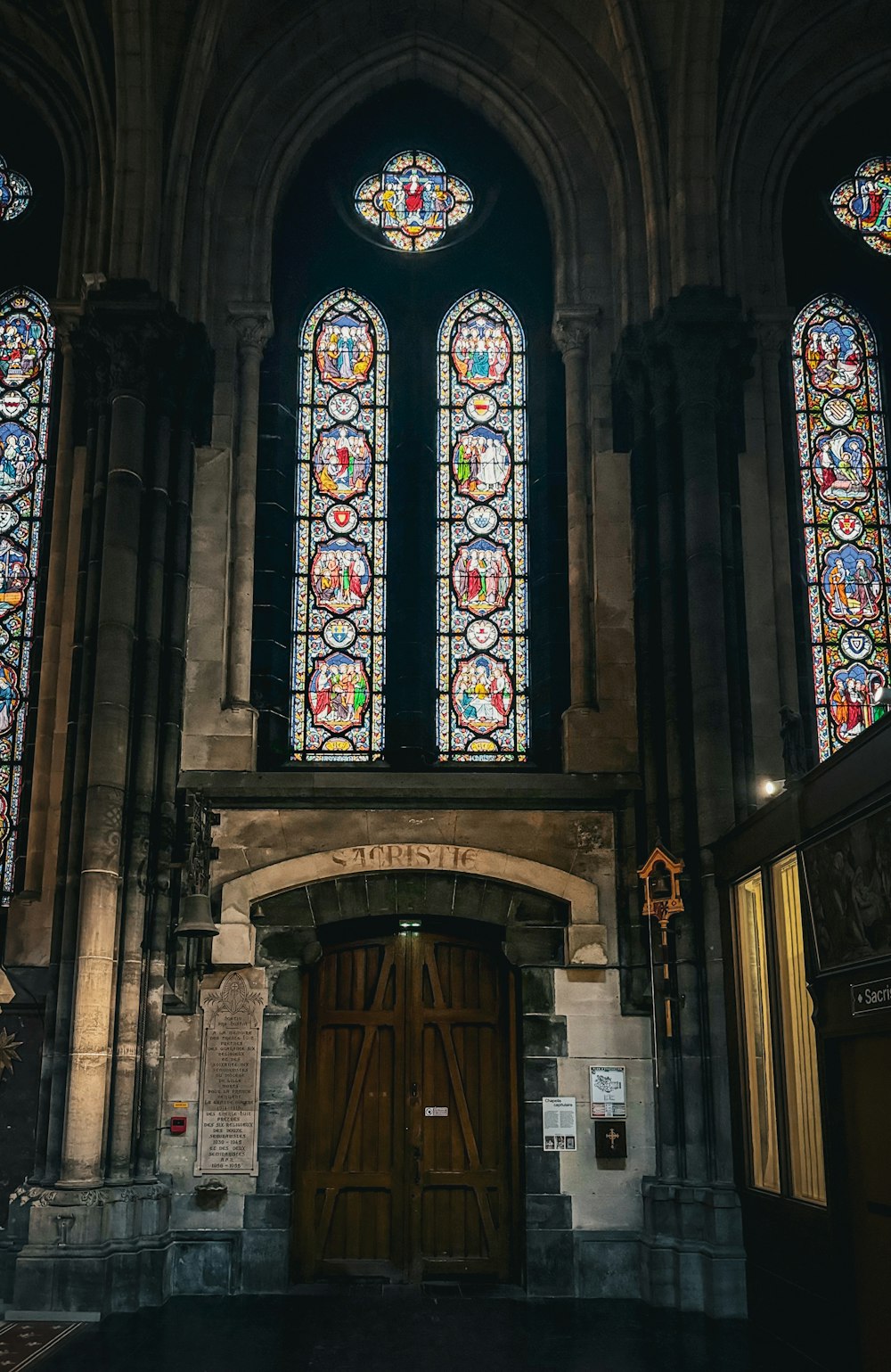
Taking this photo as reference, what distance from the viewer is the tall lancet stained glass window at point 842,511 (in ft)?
40.2

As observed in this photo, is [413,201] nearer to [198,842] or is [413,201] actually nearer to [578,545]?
[578,545]

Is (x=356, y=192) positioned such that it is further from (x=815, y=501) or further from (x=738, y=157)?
(x=815, y=501)

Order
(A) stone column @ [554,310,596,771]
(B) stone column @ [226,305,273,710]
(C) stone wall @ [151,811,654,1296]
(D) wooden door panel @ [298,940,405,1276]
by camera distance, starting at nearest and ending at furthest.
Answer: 1. (C) stone wall @ [151,811,654,1296]
2. (D) wooden door panel @ [298,940,405,1276]
3. (A) stone column @ [554,310,596,771]
4. (B) stone column @ [226,305,273,710]

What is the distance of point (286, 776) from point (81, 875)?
6.08 ft

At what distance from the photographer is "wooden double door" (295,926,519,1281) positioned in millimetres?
10953

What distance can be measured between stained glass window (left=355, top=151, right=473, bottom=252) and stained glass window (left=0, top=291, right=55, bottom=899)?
3358 millimetres

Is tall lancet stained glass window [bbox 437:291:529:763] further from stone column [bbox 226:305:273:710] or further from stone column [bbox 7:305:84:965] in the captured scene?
stone column [bbox 7:305:84:965]

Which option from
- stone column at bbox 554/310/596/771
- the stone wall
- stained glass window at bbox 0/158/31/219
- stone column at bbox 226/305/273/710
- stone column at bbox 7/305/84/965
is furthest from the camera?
stained glass window at bbox 0/158/31/219

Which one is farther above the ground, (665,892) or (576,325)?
(576,325)

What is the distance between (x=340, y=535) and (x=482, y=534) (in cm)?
131

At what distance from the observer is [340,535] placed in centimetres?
1278

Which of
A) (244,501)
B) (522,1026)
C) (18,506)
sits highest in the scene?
(18,506)

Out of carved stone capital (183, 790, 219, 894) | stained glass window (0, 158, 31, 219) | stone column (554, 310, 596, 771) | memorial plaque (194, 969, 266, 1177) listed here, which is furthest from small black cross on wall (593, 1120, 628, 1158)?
stained glass window (0, 158, 31, 219)

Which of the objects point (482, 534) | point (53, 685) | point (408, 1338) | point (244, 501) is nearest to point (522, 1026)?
point (408, 1338)
